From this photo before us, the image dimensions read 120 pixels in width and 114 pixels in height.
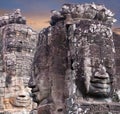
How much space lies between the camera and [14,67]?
56.5 ft

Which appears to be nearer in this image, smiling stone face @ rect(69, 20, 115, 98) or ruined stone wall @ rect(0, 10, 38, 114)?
smiling stone face @ rect(69, 20, 115, 98)

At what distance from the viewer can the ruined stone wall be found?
17109 millimetres

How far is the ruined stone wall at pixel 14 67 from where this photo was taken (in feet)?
56.1

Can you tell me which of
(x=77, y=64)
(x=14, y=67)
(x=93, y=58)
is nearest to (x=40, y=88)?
(x=77, y=64)

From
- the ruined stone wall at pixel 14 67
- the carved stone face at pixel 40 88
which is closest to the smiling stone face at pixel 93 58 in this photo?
the carved stone face at pixel 40 88

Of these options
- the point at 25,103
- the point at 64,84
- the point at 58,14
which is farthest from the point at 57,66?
the point at 25,103

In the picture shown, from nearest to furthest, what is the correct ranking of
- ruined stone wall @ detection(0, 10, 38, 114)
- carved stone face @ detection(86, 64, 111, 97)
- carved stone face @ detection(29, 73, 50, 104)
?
carved stone face @ detection(86, 64, 111, 97)
carved stone face @ detection(29, 73, 50, 104)
ruined stone wall @ detection(0, 10, 38, 114)

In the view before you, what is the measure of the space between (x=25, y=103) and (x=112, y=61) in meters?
9.31

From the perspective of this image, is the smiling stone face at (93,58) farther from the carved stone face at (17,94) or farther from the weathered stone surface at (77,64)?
the carved stone face at (17,94)

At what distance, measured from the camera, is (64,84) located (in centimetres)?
901

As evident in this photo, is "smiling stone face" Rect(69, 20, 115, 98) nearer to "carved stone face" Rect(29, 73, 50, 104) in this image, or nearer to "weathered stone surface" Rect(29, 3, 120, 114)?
"weathered stone surface" Rect(29, 3, 120, 114)

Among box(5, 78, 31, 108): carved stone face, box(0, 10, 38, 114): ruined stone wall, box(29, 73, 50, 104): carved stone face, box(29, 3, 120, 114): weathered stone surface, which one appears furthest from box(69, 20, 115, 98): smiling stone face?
box(5, 78, 31, 108): carved stone face

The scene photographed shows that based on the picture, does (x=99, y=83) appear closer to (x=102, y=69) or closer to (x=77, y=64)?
(x=102, y=69)

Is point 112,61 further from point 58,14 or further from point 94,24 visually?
point 58,14
